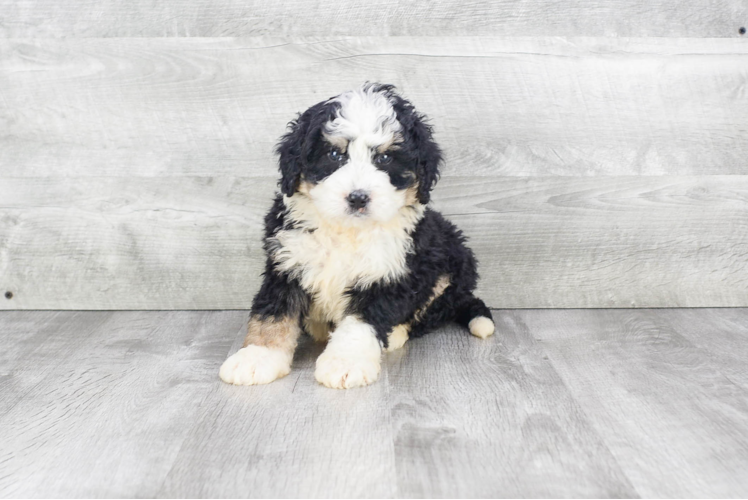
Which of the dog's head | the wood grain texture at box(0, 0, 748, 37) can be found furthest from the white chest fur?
the wood grain texture at box(0, 0, 748, 37)

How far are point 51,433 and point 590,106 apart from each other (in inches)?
96.8

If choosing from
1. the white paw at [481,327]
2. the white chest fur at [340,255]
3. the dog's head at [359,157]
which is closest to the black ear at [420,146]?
the dog's head at [359,157]

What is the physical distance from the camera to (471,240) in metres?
3.25

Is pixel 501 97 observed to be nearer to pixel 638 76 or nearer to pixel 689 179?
pixel 638 76

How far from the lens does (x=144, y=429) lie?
76.6 inches

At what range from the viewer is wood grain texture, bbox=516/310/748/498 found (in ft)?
5.66

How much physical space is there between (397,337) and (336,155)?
2.56 feet

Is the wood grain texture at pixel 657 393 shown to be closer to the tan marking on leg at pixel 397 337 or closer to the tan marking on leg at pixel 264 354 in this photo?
the tan marking on leg at pixel 397 337

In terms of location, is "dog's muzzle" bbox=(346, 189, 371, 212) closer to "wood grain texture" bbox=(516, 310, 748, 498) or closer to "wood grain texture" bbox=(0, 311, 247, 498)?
"wood grain texture" bbox=(0, 311, 247, 498)

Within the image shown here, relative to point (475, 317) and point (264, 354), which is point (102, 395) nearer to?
point (264, 354)

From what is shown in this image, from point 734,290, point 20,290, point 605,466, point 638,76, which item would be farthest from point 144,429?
point 734,290

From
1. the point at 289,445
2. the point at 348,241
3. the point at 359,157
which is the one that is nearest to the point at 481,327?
the point at 348,241

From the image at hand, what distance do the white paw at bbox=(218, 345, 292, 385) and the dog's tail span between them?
84cm

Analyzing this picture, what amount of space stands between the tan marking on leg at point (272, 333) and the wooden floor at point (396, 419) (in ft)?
0.45
